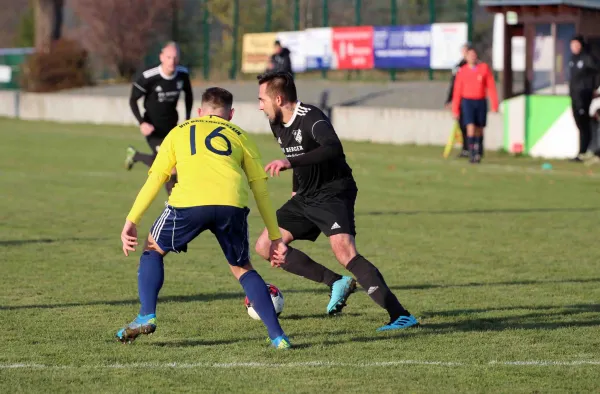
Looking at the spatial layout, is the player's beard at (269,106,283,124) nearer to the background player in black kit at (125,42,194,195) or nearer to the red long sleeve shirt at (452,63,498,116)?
the background player in black kit at (125,42,194,195)

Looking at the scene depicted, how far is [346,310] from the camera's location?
8.03 meters

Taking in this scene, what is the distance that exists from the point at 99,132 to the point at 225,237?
2446 centimetres

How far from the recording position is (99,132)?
1197 inches

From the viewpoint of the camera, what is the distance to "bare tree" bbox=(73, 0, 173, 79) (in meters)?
42.1

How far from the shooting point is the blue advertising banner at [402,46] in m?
30.9

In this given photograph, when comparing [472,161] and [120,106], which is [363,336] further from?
[120,106]

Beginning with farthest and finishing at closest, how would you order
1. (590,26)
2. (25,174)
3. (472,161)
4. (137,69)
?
(137,69), (590,26), (472,161), (25,174)

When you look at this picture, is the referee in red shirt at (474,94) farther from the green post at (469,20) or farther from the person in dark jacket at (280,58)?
the green post at (469,20)

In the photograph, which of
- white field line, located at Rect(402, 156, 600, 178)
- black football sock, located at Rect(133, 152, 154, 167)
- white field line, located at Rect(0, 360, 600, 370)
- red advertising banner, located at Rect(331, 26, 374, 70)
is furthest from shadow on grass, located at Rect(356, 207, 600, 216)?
red advertising banner, located at Rect(331, 26, 374, 70)

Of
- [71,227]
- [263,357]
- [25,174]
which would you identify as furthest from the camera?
[25,174]

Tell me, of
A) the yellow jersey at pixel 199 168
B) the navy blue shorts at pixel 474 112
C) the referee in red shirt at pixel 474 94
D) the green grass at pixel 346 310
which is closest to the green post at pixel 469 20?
the referee in red shirt at pixel 474 94

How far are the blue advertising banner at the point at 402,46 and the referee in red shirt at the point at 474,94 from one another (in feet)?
33.4

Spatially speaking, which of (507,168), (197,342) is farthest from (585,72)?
(197,342)

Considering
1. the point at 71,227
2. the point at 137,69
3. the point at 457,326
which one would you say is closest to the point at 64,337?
the point at 457,326
